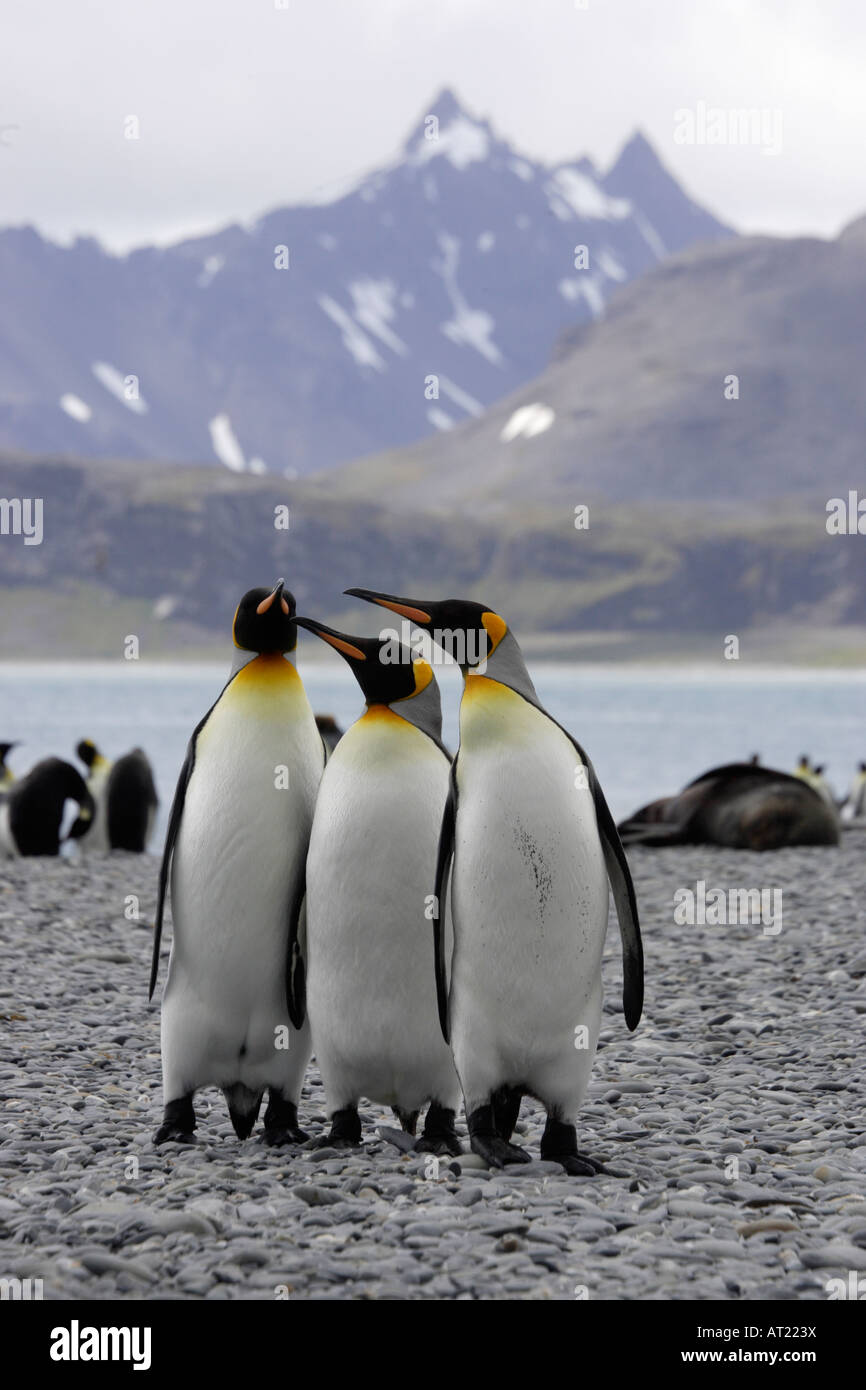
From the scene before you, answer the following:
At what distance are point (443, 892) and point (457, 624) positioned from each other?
672 millimetres

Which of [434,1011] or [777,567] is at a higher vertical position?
[777,567]

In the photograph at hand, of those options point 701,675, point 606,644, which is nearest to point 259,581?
point 606,644

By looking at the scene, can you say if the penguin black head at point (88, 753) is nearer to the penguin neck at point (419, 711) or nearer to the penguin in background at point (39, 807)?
the penguin in background at point (39, 807)

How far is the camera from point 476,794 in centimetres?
391

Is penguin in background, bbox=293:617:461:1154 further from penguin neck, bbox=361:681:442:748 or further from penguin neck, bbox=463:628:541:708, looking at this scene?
penguin neck, bbox=463:628:541:708

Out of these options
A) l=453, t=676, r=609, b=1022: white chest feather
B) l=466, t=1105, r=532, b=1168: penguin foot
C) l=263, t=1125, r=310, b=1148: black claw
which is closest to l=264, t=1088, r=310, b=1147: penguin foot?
l=263, t=1125, r=310, b=1148: black claw

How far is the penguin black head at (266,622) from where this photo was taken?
4172 millimetres

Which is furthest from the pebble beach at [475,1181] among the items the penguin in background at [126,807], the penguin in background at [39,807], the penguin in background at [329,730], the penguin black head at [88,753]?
the penguin black head at [88,753]

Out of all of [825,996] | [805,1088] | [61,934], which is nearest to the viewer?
[805,1088]

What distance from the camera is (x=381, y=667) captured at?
13.3 feet

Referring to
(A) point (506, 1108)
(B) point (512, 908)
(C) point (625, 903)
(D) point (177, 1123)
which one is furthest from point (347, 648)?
(D) point (177, 1123)

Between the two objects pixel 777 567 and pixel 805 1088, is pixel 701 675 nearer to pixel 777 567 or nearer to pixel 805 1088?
pixel 777 567
